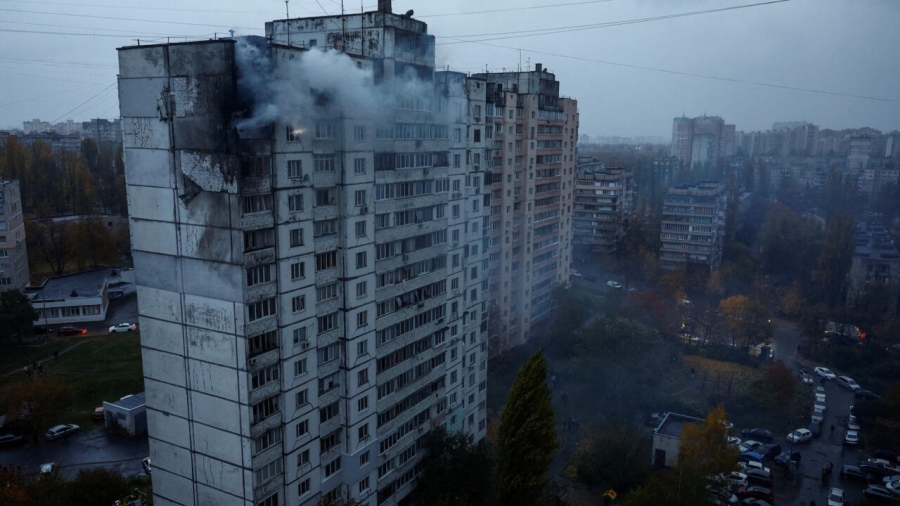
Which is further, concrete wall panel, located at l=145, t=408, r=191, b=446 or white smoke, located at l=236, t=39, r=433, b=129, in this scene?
concrete wall panel, located at l=145, t=408, r=191, b=446

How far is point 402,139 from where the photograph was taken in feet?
41.1

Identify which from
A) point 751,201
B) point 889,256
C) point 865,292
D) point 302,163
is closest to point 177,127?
point 302,163

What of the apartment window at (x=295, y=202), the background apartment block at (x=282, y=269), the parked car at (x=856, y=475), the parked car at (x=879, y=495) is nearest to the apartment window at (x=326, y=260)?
the background apartment block at (x=282, y=269)

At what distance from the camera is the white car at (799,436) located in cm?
1856

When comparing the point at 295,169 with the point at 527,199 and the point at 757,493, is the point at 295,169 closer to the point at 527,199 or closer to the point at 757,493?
the point at 757,493

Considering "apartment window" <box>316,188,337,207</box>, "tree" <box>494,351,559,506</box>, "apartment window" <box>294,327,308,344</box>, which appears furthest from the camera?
"tree" <box>494,351,559,506</box>

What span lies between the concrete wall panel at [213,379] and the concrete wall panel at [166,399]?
0.42m

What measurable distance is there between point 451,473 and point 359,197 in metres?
6.34

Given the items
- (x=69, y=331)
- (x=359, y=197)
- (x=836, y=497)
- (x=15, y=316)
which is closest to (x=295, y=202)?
(x=359, y=197)

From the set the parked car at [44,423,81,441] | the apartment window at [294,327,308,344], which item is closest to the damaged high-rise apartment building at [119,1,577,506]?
the apartment window at [294,327,308,344]

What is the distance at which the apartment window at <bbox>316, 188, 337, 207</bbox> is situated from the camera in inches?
417

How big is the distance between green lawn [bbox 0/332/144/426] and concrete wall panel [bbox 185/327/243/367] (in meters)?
11.5

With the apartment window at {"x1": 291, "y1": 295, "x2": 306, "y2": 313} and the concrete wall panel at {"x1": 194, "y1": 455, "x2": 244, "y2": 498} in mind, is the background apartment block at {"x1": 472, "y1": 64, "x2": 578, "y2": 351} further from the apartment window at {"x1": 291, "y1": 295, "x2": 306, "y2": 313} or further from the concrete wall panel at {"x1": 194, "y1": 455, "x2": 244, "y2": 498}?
the concrete wall panel at {"x1": 194, "y1": 455, "x2": 244, "y2": 498}

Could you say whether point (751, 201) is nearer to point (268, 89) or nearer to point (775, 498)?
point (775, 498)
